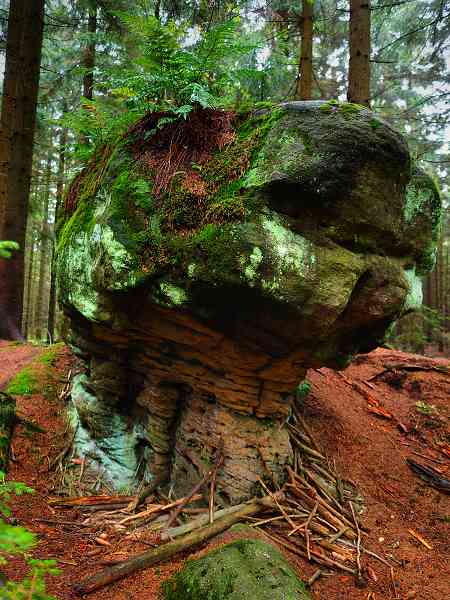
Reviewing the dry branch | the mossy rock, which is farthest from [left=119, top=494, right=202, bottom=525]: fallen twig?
the mossy rock

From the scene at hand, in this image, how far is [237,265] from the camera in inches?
126

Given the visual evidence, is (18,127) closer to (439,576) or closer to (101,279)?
(101,279)

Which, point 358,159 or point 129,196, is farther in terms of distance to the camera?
point 129,196

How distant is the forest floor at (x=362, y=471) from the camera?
355 centimetres

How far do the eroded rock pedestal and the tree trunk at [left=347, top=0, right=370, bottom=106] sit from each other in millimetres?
4068

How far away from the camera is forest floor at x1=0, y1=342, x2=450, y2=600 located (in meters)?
3.55

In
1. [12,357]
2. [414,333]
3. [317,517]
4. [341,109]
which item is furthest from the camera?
[414,333]

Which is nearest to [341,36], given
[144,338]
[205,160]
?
[205,160]

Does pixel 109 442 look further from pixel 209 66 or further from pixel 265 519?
pixel 209 66

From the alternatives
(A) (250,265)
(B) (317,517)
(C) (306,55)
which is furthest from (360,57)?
(B) (317,517)

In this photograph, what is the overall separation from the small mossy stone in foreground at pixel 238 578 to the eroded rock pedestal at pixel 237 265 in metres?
0.99

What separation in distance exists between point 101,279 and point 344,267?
2272 millimetres

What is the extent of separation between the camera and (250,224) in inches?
128

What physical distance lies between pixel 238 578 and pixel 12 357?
635cm
